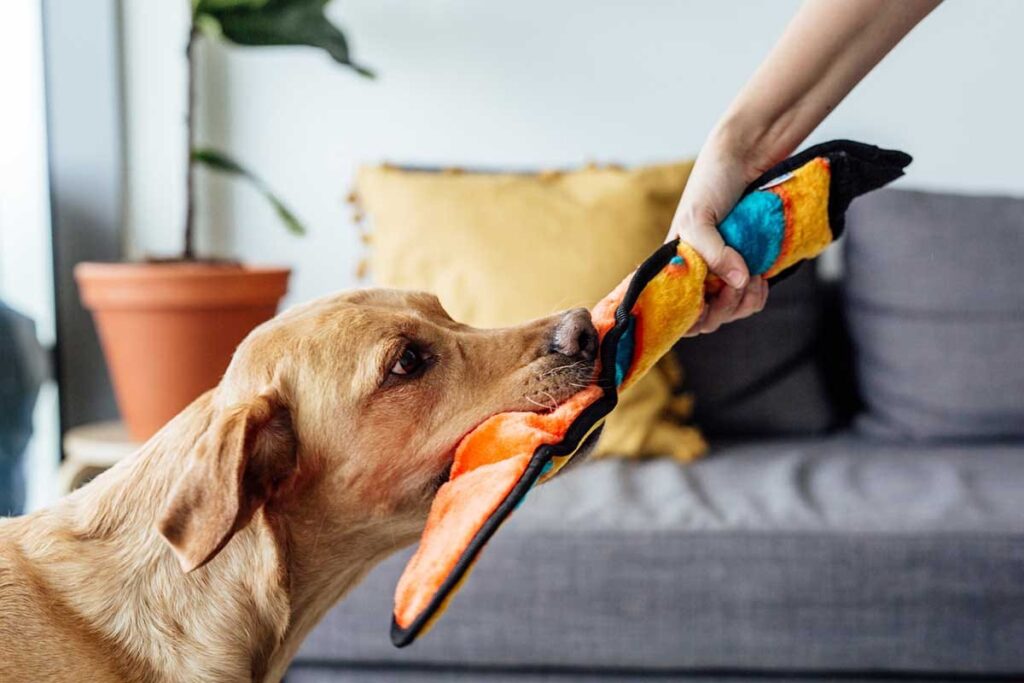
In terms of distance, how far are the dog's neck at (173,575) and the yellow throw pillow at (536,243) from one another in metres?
1.13

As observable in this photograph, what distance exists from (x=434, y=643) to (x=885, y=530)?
839 mm

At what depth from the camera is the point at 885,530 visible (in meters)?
1.86

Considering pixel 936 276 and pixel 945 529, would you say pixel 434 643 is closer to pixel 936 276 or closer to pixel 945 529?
pixel 945 529

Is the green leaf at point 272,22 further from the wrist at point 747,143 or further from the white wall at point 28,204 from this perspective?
the wrist at point 747,143

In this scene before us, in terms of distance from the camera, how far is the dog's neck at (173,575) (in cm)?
112

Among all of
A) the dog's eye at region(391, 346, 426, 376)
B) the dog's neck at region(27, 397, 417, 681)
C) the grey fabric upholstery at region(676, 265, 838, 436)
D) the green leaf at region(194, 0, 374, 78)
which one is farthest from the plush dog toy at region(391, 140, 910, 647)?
the green leaf at region(194, 0, 374, 78)

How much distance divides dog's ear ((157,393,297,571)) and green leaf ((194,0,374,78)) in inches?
57.8

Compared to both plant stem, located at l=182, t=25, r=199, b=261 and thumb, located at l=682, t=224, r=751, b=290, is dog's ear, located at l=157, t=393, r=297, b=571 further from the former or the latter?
plant stem, located at l=182, t=25, r=199, b=261

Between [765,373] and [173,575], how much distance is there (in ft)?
5.89

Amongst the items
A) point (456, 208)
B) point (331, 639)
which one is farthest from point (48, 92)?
point (331, 639)

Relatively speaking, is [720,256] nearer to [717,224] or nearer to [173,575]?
[717,224]

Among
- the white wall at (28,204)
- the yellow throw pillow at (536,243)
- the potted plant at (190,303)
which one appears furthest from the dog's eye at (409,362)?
A: the white wall at (28,204)

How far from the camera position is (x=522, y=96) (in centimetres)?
290

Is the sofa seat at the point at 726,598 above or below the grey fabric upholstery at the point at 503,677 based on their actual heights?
above
